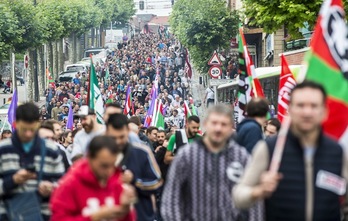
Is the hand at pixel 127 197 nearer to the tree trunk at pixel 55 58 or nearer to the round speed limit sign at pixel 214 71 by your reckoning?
the round speed limit sign at pixel 214 71

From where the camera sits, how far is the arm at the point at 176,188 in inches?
289

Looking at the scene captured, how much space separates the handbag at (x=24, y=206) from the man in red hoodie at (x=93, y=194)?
181cm

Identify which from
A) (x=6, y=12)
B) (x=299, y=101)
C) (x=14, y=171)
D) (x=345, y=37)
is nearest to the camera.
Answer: (x=299, y=101)

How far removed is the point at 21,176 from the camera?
8.52m

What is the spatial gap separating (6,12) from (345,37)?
4104cm

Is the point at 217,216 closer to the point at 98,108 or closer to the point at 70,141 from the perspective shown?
the point at 70,141

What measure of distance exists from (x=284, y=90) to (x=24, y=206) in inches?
229

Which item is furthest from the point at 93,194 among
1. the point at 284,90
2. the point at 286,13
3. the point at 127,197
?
the point at 286,13

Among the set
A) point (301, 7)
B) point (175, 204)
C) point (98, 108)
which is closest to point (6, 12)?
point (301, 7)

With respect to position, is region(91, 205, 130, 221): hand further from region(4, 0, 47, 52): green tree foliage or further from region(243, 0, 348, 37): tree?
region(4, 0, 47, 52): green tree foliage

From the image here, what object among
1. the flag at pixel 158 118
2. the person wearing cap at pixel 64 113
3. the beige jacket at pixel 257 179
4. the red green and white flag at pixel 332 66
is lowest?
the person wearing cap at pixel 64 113

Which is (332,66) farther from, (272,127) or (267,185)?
(272,127)

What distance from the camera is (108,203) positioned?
7.12 meters

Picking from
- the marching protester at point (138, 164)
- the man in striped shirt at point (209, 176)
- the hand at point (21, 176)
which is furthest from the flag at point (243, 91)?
the man in striped shirt at point (209, 176)
